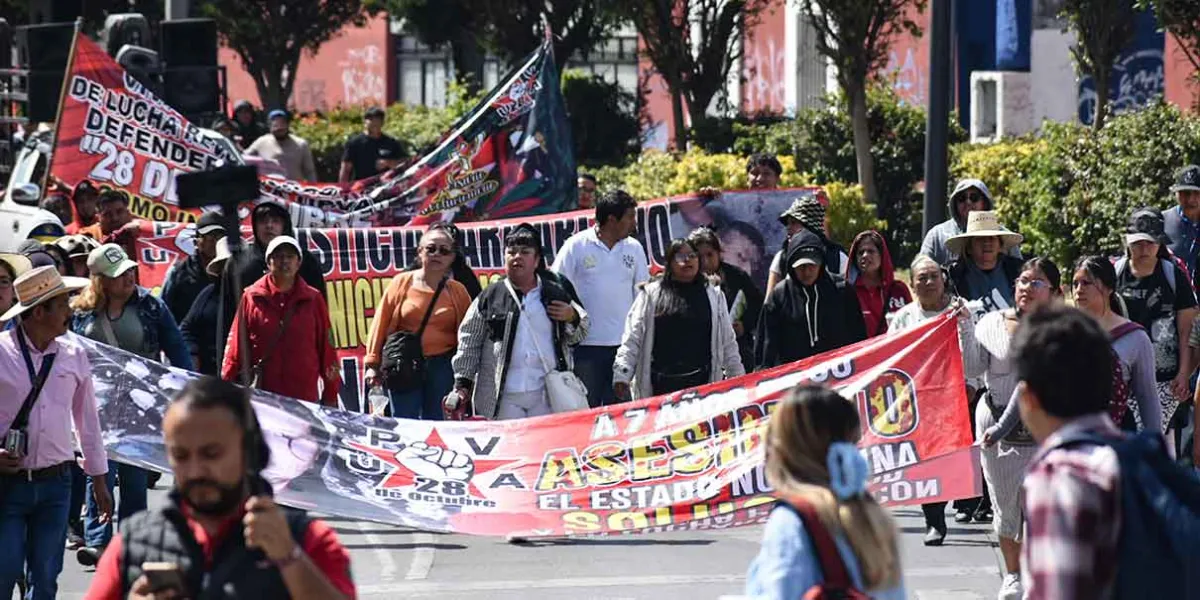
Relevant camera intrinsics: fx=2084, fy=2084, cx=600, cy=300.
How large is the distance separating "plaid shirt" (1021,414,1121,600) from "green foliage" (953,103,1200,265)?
39.4 feet

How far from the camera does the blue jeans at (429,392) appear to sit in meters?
11.6

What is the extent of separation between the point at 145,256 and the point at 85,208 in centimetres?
166

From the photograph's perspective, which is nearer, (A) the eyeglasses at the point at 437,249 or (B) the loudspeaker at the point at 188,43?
(A) the eyeglasses at the point at 437,249

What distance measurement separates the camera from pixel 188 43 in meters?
18.5

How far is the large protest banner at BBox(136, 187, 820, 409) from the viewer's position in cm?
1412

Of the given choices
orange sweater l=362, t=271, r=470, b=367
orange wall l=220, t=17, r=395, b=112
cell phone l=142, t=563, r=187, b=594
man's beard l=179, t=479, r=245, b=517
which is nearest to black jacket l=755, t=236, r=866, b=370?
orange sweater l=362, t=271, r=470, b=367

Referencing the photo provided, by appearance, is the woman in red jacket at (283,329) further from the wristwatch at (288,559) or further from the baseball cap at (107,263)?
the wristwatch at (288,559)

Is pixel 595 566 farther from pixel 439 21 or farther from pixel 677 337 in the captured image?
pixel 439 21

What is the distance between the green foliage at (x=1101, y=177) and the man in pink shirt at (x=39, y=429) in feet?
32.7

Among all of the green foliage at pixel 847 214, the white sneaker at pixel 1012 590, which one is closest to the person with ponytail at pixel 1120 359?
the white sneaker at pixel 1012 590

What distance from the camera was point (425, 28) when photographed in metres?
34.8

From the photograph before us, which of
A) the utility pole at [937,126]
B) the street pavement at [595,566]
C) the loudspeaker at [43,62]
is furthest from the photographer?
the loudspeaker at [43,62]

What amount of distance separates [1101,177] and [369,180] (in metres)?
6.01

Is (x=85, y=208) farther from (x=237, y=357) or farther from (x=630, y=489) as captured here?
(x=630, y=489)
